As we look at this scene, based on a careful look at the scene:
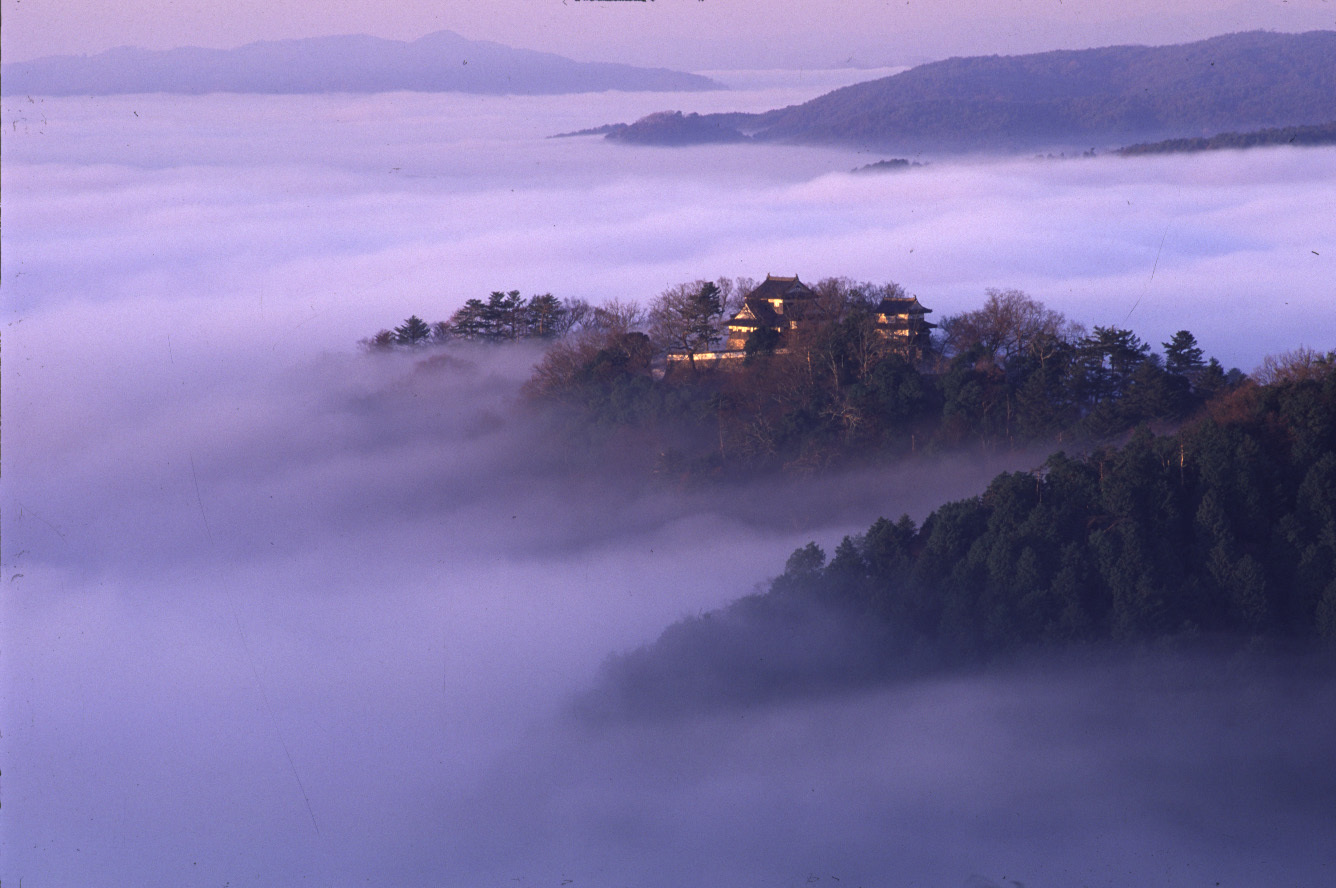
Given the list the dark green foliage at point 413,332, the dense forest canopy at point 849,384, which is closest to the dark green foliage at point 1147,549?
the dense forest canopy at point 849,384

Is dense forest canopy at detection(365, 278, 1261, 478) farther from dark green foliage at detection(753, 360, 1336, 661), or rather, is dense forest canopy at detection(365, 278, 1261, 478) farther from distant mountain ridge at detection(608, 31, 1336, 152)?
distant mountain ridge at detection(608, 31, 1336, 152)

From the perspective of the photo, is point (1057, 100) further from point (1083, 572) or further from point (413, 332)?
point (1083, 572)

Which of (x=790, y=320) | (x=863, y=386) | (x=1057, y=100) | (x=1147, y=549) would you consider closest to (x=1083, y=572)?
(x=1147, y=549)

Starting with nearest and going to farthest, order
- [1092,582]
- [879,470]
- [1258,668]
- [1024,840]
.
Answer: [1024,840]
[1258,668]
[1092,582]
[879,470]

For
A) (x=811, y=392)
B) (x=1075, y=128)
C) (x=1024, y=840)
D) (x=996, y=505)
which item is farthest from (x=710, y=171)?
(x=1024, y=840)

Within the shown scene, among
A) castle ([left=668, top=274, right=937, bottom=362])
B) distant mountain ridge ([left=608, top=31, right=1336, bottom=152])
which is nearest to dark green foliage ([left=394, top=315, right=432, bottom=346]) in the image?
castle ([left=668, top=274, right=937, bottom=362])

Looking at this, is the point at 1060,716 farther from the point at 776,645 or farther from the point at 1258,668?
the point at 776,645
